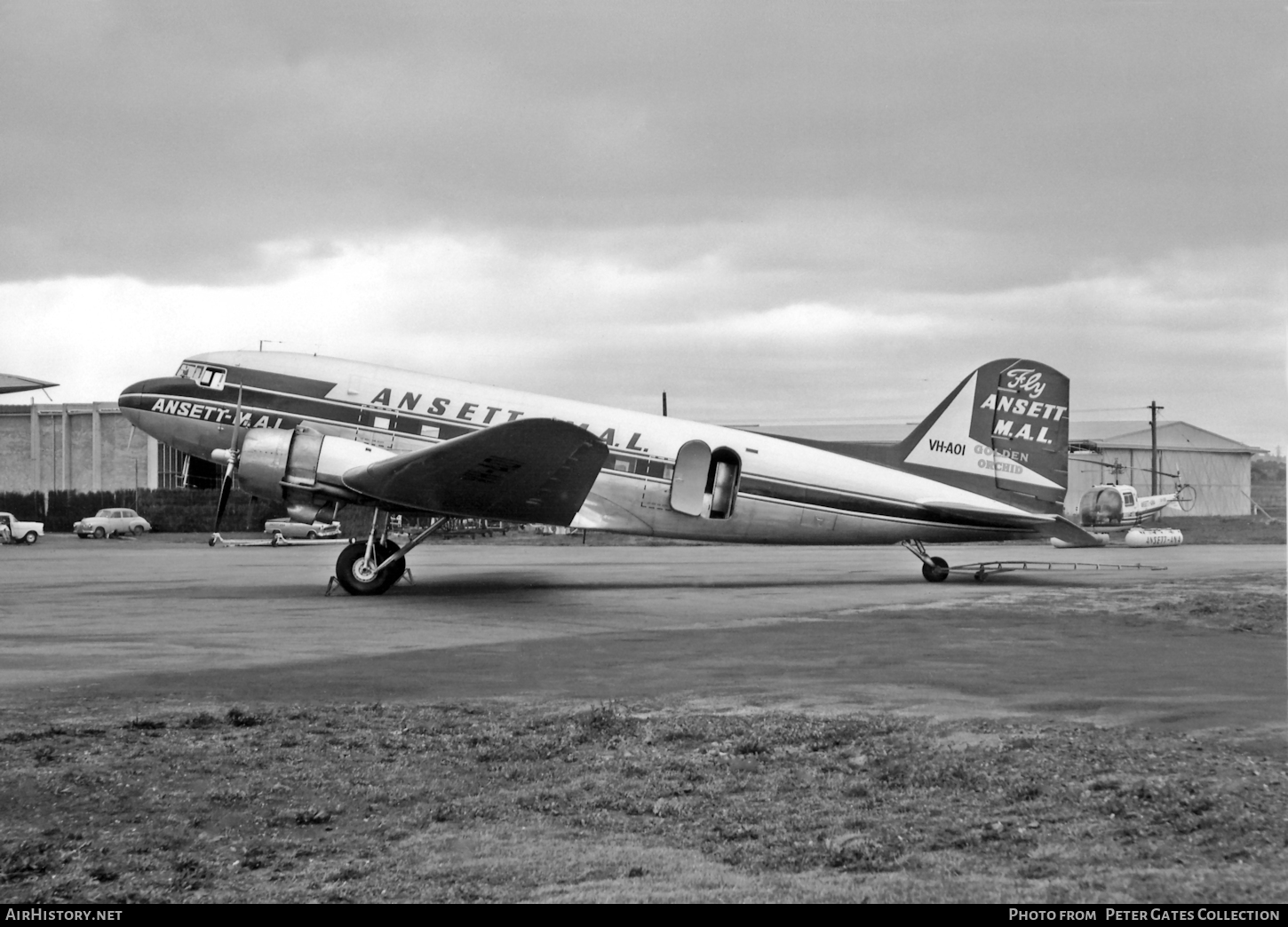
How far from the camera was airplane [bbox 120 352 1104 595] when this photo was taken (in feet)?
57.8

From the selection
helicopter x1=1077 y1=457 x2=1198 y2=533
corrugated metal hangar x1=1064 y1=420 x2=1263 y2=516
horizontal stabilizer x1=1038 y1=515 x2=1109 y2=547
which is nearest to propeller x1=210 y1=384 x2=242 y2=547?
horizontal stabilizer x1=1038 y1=515 x2=1109 y2=547

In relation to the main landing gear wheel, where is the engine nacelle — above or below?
above

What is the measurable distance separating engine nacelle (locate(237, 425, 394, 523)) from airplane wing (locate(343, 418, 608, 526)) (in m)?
0.32

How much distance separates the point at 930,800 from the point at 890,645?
641 centimetres

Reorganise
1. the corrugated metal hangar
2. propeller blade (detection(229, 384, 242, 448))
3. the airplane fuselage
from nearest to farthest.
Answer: propeller blade (detection(229, 384, 242, 448)), the airplane fuselage, the corrugated metal hangar

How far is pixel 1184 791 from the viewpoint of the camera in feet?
18.2

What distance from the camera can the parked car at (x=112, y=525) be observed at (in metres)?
50.4

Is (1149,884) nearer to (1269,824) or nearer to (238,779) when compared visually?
(1269,824)

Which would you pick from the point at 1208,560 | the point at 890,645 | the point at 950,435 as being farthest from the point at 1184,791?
the point at 1208,560

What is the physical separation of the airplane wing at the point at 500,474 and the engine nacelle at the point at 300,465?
32cm

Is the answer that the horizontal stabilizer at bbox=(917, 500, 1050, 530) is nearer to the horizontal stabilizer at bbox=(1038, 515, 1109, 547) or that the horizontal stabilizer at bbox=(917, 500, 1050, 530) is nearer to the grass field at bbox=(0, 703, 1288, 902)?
the horizontal stabilizer at bbox=(1038, 515, 1109, 547)

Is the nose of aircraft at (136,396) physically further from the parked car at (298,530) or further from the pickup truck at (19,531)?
the pickup truck at (19,531)

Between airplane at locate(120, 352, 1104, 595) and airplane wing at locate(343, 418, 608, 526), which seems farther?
airplane at locate(120, 352, 1104, 595)

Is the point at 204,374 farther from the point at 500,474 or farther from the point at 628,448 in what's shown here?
the point at 628,448
